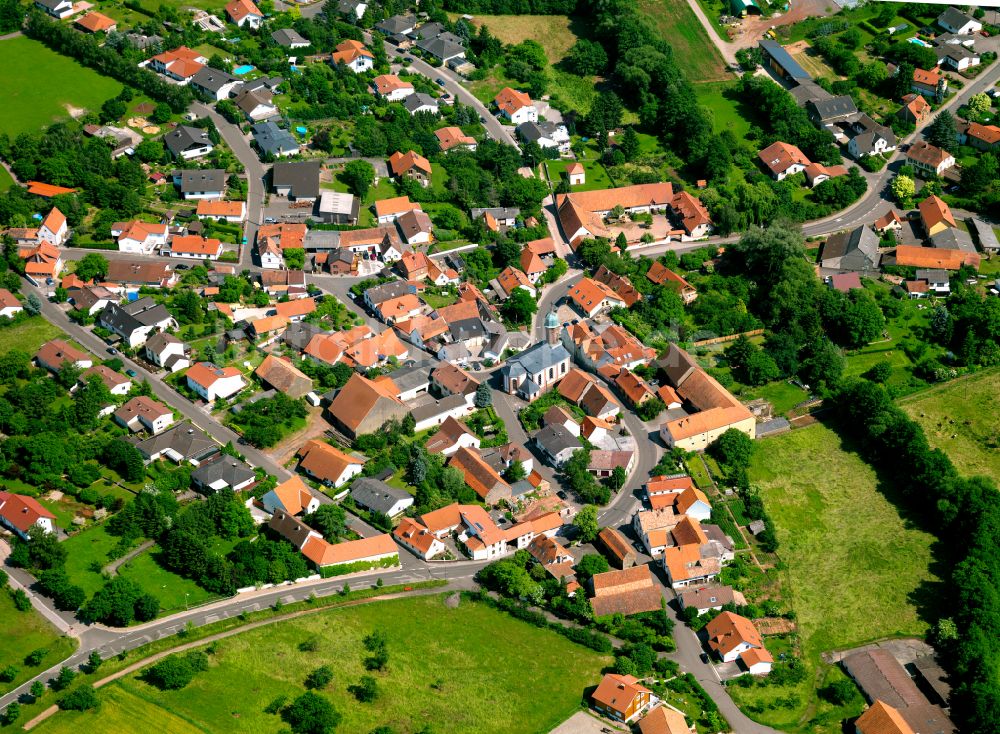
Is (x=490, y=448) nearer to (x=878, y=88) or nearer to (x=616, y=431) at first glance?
(x=616, y=431)

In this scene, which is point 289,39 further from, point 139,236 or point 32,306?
point 32,306

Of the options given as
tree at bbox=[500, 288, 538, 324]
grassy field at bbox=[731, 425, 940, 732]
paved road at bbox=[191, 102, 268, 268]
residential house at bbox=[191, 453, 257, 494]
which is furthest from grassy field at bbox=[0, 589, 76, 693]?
tree at bbox=[500, 288, 538, 324]

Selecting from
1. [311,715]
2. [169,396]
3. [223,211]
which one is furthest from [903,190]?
[311,715]

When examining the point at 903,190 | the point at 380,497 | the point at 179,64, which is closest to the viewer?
the point at 380,497

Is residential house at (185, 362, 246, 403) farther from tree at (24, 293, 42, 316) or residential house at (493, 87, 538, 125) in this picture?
residential house at (493, 87, 538, 125)

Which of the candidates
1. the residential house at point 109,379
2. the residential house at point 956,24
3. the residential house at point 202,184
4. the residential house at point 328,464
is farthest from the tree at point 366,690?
the residential house at point 956,24
